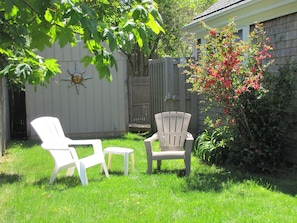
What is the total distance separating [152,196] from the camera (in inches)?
186

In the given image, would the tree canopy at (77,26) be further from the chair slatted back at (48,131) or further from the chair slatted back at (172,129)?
the chair slatted back at (172,129)

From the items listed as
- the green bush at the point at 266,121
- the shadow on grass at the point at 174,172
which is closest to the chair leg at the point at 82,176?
the shadow on grass at the point at 174,172

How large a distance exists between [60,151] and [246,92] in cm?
309

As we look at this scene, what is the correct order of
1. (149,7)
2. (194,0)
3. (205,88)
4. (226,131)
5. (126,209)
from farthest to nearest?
(194,0), (226,131), (205,88), (126,209), (149,7)

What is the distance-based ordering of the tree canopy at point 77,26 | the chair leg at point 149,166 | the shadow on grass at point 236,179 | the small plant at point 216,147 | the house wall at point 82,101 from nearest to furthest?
1. the tree canopy at point 77,26
2. the shadow on grass at point 236,179
3. the chair leg at point 149,166
4. the small plant at point 216,147
5. the house wall at point 82,101

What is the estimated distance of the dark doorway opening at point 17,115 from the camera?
10453 mm

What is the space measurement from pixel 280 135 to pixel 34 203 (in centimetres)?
387

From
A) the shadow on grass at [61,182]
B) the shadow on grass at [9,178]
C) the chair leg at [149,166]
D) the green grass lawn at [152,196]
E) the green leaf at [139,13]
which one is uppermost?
the green leaf at [139,13]

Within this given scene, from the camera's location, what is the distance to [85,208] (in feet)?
14.2

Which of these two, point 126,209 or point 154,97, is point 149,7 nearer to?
point 126,209

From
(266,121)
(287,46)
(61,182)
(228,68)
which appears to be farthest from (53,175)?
(287,46)

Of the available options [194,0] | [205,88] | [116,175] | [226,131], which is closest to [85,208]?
[116,175]

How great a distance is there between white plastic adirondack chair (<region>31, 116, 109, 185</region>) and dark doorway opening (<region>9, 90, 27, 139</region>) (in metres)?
4.85

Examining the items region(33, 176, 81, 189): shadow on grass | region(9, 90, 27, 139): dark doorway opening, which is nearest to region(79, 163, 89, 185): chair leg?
region(33, 176, 81, 189): shadow on grass
